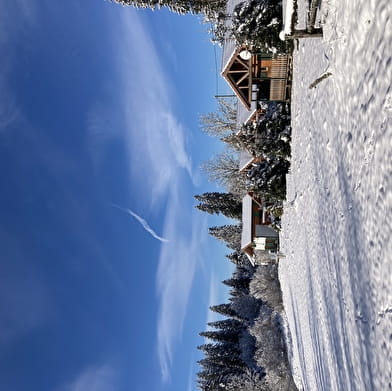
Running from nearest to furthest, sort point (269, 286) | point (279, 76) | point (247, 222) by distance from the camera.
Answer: point (279, 76) → point (247, 222) → point (269, 286)

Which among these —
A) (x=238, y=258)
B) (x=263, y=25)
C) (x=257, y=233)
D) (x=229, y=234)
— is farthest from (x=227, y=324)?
(x=263, y=25)

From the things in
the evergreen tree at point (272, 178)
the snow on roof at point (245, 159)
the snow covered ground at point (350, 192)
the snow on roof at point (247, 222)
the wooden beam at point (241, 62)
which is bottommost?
the snow covered ground at point (350, 192)

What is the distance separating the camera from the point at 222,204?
46.8 meters

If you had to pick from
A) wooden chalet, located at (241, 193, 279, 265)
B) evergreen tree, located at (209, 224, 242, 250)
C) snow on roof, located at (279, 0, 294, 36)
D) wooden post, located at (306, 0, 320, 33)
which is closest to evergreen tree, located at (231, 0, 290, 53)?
snow on roof, located at (279, 0, 294, 36)

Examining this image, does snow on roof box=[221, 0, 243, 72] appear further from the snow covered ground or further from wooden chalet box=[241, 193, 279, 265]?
wooden chalet box=[241, 193, 279, 265]

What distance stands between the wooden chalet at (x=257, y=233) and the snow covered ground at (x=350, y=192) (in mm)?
15867

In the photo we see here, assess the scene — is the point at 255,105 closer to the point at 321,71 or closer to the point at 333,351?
the point at 321,71

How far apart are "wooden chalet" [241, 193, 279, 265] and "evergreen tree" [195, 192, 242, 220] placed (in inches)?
601

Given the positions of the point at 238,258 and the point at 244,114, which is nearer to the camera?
the point at 244,114

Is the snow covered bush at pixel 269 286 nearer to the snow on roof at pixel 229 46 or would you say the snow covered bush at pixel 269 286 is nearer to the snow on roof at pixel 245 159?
the snow on roof at pixel 245 159

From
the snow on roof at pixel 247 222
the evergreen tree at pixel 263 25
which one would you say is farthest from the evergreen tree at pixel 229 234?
the evergreen tree at pixel 263 25

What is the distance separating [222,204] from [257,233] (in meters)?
19.5

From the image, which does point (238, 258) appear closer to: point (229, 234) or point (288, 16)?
point (229, 234)

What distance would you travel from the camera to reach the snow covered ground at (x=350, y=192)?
16.9ft
